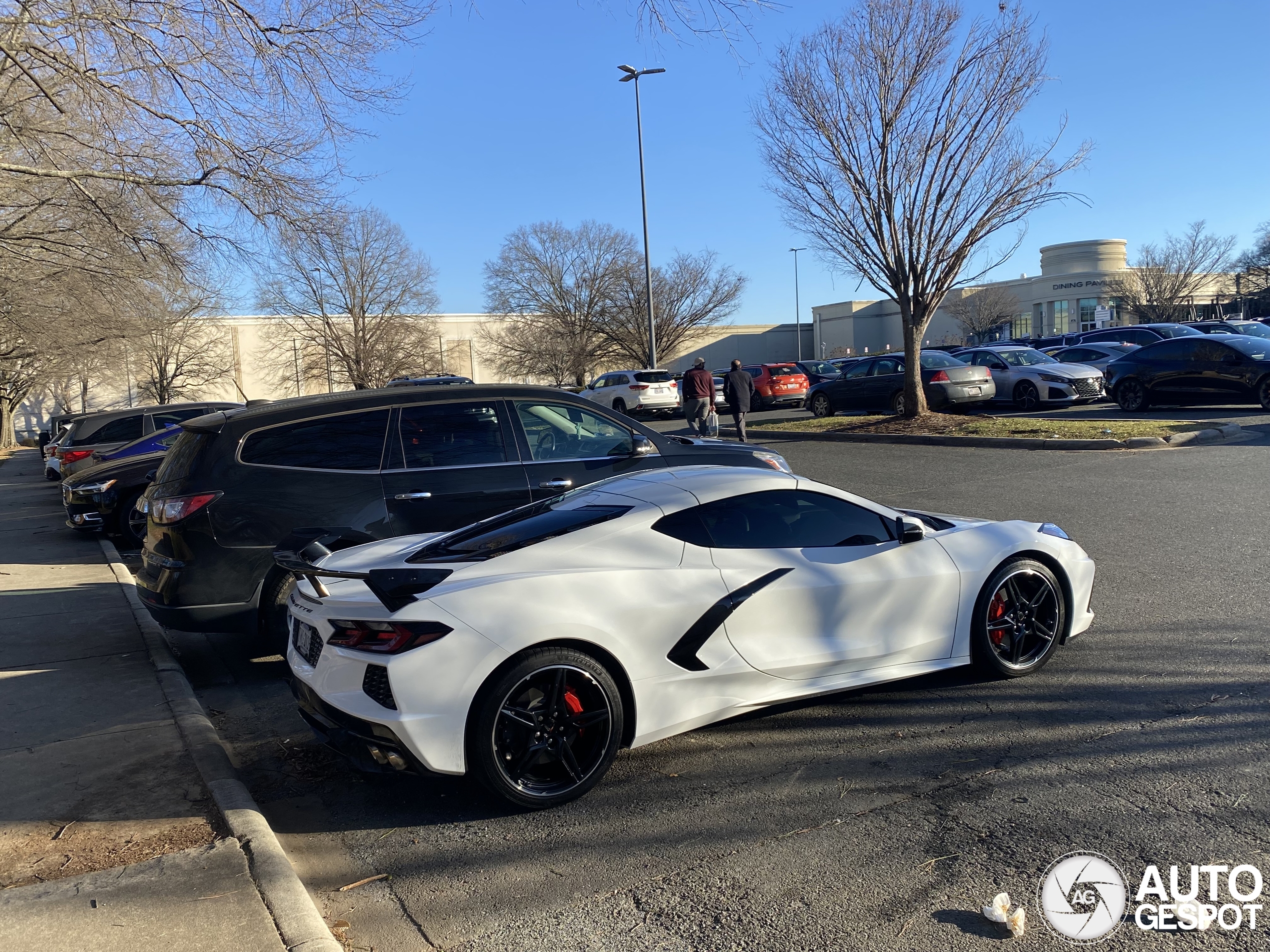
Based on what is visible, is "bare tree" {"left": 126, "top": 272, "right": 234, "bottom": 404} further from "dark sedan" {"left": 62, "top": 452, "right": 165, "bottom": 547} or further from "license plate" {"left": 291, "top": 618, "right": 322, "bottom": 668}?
"license plate" {"left": 291, "top": 618, "right": 322, "bottom": 668}

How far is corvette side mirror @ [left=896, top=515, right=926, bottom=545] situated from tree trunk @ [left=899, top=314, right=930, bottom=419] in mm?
15540

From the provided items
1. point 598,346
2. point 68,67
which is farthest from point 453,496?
point 598,346

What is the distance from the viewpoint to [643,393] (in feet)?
103

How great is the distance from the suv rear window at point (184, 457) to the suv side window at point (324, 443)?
34 cm

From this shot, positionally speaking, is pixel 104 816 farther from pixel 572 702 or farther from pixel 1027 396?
pixel 1027 396

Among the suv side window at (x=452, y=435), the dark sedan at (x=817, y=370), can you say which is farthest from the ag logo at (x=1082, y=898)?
the dark sedan at (x=817, y=370)

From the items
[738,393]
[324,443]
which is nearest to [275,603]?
[324,443]

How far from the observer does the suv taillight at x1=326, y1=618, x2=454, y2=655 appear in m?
3.91

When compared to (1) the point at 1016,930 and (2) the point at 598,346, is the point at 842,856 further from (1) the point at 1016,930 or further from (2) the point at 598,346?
(2) the point at 598,346

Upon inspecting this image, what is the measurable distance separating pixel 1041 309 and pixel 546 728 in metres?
81.6

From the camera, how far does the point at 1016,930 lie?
3076 millimetres

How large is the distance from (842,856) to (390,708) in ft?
6.18

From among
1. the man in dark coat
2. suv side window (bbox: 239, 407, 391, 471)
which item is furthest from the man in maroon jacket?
suv side window (bbox: 239, 407, 391, 471)

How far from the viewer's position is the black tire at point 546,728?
156 inches
